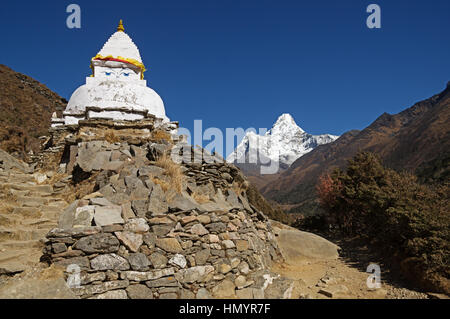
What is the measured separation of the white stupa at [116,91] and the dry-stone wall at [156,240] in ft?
17.9

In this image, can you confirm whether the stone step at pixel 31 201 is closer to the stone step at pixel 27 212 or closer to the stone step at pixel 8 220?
the stone step at pixel 27 212

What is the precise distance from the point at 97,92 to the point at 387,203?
42.8 ft

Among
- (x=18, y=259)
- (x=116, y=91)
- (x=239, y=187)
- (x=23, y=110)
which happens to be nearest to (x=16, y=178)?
(x=18, y=259)

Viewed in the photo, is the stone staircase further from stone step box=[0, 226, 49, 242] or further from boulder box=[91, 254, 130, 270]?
boulder box=[91, 254, 130, 270]

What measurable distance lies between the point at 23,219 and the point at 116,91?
8.17 metres

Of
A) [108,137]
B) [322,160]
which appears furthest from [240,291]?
[322,160]

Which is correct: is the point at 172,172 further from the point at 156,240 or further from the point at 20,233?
the point at 20,233

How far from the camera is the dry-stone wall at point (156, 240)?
3771 mm

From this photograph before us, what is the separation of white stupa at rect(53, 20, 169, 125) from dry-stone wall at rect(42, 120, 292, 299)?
214 inches

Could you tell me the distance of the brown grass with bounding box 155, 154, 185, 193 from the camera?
5.57 m

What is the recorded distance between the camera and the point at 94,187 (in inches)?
221

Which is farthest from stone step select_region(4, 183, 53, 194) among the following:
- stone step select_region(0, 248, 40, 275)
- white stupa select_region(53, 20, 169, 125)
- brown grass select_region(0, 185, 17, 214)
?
white stupa select_region(53, 20, 169, 125)

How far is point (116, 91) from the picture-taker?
12.2m
